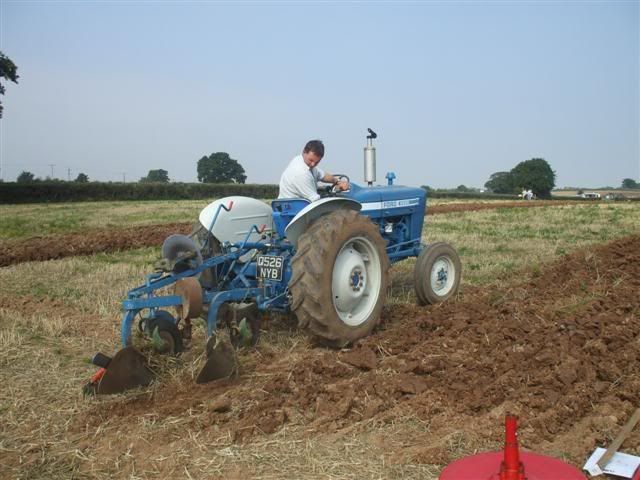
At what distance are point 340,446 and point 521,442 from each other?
0.88 meters

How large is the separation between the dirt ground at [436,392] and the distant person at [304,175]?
131 centimetres

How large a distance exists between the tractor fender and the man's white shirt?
23 centimetres

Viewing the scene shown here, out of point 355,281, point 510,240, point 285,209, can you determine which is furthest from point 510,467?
point 510,240

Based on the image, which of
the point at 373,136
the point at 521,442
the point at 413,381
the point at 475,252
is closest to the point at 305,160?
the point at 373,136

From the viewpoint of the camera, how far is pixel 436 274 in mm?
6219

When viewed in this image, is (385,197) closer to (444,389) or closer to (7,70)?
(444,389)

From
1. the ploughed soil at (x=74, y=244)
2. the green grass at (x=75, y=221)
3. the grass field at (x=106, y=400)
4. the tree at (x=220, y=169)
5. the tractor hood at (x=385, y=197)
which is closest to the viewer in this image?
the grass field at (x=106, y=400)

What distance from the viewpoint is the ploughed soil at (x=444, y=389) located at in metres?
3.16

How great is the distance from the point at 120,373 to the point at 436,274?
3426 millimetres

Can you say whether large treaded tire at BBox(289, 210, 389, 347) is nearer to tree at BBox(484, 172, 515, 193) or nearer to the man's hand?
the man's hand

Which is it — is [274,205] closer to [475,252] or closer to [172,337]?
[172,337]

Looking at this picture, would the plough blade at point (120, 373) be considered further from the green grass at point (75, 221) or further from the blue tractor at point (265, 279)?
the green grass at point (75, 221)

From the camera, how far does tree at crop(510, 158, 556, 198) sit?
79562 millimetres

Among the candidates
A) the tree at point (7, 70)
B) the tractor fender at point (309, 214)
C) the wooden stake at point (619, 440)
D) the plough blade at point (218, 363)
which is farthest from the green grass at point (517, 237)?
the tree at point (7, 70)
